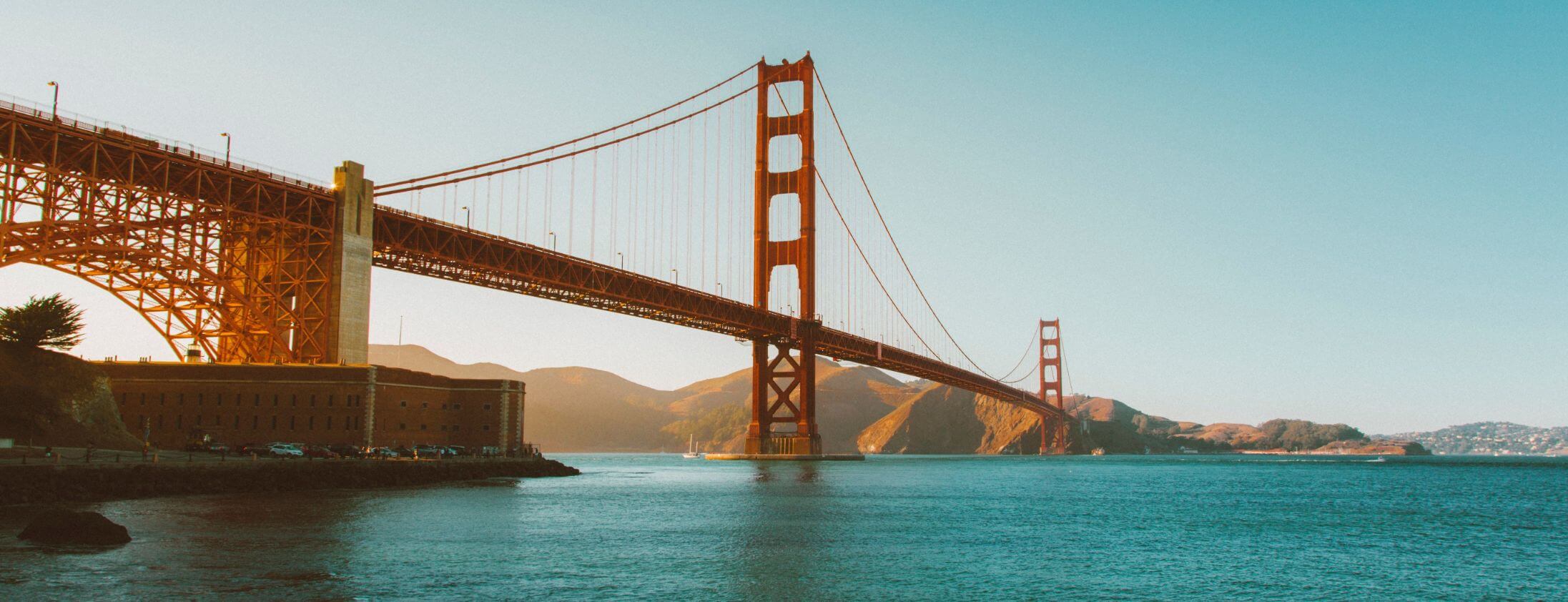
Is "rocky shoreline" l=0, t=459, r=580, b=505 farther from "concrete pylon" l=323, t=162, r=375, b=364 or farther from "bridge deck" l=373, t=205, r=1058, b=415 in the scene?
"bridge deck" l=373, t=205, r=1058, b=415

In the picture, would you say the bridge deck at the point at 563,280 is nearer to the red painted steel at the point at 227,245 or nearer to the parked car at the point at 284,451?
the red painted steel at the point at 227,245

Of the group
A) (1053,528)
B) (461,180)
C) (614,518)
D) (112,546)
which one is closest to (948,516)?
(1053,528)

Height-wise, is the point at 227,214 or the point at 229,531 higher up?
the point at 227,214

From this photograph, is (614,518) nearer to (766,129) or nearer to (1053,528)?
(1053,528)

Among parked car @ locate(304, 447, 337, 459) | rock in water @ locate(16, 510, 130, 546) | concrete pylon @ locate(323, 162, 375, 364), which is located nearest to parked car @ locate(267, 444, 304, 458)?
parked car @ locate(304, 447, 337, 459)

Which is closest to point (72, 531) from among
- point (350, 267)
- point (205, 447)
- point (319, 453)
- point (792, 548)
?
point (792, 548)

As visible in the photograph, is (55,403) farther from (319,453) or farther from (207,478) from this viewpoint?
(319,453)
